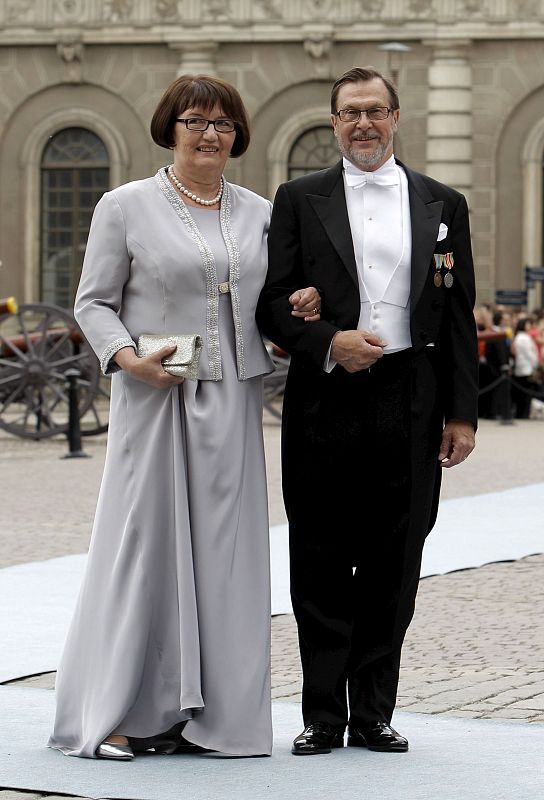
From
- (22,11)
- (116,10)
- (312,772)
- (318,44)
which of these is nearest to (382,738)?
(312,772)

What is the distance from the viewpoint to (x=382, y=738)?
525 cm

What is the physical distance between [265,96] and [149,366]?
79.7 feet

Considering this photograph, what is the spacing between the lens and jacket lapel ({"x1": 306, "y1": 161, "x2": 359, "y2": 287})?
523 cm

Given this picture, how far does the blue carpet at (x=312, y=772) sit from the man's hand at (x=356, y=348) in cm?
110

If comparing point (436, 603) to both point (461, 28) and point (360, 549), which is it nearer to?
point (360, 549)

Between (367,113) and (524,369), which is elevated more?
(367,113)

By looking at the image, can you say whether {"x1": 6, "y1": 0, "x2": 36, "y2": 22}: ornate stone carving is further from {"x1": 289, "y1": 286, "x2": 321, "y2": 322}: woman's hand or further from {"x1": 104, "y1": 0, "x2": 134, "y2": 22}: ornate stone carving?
{"x1": 289, "y1": 286, "x2": 321, "y2": 322}: woman's hand

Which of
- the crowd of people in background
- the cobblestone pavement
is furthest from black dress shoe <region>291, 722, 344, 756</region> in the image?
the crowd of people in background

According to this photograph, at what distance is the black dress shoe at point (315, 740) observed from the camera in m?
5.21

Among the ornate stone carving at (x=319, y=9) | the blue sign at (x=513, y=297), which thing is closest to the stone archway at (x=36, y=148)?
the ornate stone carving at (x=319, y=9)

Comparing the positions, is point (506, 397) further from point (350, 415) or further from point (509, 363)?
point (350, 415)

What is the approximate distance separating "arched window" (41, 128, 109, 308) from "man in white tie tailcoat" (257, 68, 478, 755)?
80.6 ft

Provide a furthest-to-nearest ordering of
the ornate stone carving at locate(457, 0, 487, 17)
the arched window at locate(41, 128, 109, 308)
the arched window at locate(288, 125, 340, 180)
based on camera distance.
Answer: the arched window at locate(41, 128, 109, 308) < the arched window at locate(288, 125, 340, 180) < the ornate stone carving at locate(457, 0, 487, 17)

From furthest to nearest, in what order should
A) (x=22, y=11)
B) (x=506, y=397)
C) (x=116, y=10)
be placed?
(x=22, y=11), (x=116, y=10), (x=506, y=397)
